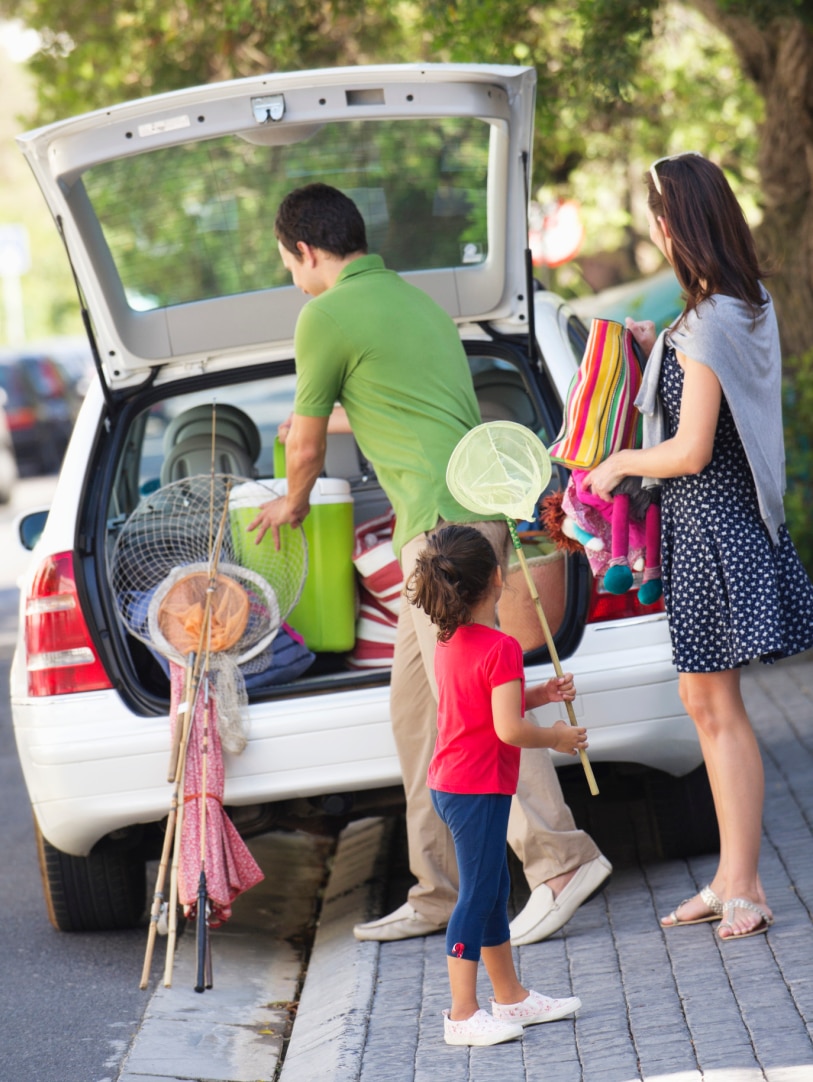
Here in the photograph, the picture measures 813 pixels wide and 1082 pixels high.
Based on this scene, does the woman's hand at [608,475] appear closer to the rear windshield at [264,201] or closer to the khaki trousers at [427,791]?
the khaki trousers at [427,791]

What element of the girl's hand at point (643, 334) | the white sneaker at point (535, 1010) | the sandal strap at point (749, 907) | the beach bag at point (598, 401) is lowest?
the sandal strap at point (749, 907)

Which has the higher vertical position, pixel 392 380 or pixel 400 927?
pixel 392 380

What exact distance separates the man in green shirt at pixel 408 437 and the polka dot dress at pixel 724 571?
52cm

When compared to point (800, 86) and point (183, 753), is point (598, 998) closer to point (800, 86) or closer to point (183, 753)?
point (183, 753)

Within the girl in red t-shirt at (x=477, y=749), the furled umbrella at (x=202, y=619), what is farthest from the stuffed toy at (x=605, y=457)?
the furled umbrella at (x=202, y=619)

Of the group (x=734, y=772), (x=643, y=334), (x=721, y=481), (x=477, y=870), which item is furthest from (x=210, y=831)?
(x=643, y=334)

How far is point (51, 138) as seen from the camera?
4.11 metres

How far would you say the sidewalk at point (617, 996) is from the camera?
10.5 feet

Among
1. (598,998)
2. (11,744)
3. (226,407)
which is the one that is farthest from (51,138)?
(11,744)

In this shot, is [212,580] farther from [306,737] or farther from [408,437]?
[408,437]

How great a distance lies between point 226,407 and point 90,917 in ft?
5.97

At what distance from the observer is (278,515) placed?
13.9 feet

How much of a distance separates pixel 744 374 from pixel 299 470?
1.22m

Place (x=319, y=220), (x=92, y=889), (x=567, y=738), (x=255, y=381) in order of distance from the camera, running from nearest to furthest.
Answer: (x=567, y=738) → (x=319, y=220) → (x=92, y=889) → (x=255, y=381)
